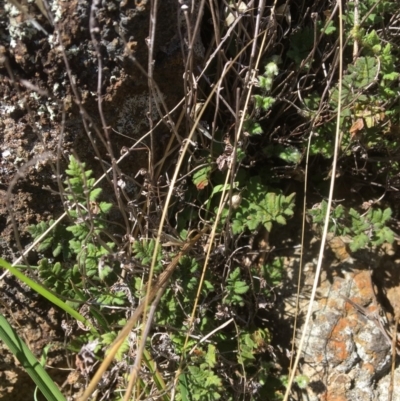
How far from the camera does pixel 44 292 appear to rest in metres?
1.25

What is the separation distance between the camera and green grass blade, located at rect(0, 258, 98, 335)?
120 centimetres

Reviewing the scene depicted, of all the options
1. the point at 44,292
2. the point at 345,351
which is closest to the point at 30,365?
the point at 44,292

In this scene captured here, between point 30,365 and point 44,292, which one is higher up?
point 44,292

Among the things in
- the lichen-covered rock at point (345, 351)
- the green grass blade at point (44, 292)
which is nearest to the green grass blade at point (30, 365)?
the green grass blade at point (44, 292)

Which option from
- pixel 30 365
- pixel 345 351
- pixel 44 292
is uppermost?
pixel 44 292

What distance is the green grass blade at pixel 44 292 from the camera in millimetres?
1200

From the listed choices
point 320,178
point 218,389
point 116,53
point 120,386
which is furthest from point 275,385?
point 116,53

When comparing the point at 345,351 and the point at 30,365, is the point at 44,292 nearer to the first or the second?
the point at 30,365

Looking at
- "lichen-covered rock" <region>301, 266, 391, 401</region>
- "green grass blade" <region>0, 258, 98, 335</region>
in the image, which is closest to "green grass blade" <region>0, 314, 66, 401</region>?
"green grass blade" <region>0, 258, 98, 335</region>

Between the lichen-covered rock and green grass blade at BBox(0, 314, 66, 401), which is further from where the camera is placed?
the lichen-covered rock

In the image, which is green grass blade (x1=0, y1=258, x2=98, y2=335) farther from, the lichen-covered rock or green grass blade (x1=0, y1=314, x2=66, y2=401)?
the lichen-covered rock

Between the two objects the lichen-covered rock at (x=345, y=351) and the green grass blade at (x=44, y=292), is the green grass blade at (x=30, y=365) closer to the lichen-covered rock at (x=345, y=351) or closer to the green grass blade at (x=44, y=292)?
the green grass blade at (x=44, y=292)

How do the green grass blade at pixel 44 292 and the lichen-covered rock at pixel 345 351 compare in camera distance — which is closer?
the green grass blade at pixel 44 292

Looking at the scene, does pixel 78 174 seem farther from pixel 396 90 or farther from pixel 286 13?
→ pixel 396 90
